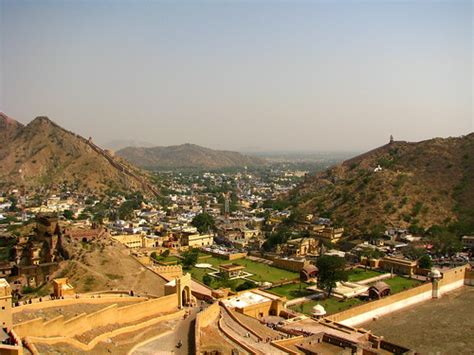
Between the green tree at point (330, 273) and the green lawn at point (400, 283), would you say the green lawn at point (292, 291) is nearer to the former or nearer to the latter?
the green tree at point (330, 273)

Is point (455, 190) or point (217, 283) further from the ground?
point (455, 190)

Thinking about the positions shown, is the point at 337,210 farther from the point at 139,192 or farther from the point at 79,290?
the point at 139,192

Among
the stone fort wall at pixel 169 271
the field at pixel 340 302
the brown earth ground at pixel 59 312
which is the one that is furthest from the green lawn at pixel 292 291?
the brown earth ground at pixel 59 312

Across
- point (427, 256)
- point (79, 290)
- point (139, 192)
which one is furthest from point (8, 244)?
point (139, 192)

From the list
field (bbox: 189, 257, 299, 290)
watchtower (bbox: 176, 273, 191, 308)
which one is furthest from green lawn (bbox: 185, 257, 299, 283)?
watchtower (bbox: 176, 273, 191, 308)

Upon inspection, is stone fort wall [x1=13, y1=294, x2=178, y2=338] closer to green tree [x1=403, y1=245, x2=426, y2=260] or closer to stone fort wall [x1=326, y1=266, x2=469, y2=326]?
stone fort wall [x1=326, y1=266, x2=469, y2=326]
